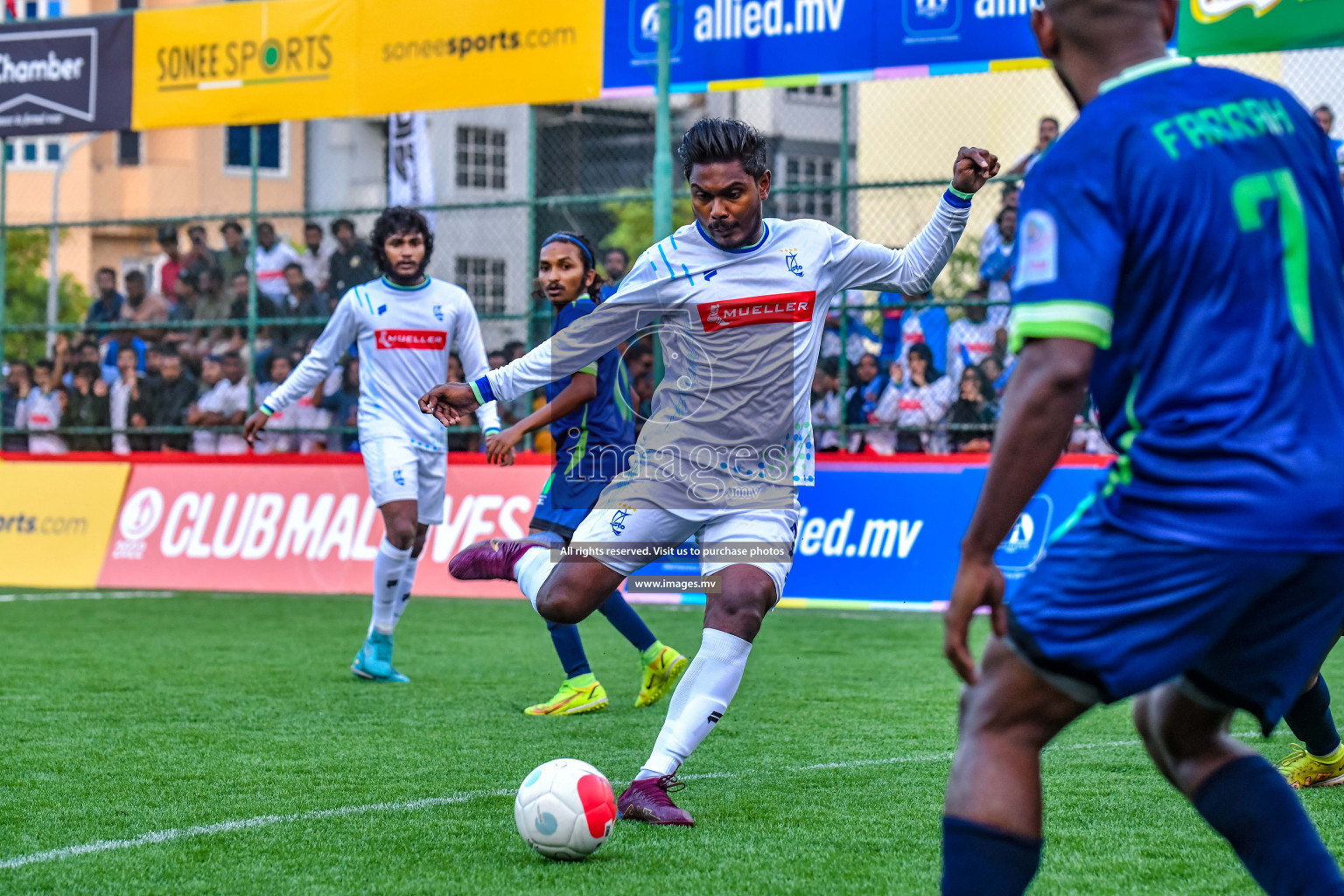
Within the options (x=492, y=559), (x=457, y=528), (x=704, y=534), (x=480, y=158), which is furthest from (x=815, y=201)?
(x=480, y=158)

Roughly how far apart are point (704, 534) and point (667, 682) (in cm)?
217

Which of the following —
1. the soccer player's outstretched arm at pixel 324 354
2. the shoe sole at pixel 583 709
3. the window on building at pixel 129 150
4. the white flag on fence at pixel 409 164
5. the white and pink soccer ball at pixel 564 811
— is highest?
the window on building at pixel 129 150

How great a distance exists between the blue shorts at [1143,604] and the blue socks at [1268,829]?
0.39m

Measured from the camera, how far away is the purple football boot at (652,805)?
4613 mm

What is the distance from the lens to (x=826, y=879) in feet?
13.0

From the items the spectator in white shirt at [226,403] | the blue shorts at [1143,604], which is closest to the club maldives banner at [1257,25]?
the spectator in white shirt at [226,403]

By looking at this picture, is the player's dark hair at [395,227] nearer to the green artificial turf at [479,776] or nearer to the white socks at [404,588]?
the white socks at [404,588]

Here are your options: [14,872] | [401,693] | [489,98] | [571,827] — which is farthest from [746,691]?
[489,98]

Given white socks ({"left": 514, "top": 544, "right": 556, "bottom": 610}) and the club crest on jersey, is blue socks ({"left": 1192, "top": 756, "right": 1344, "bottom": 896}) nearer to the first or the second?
the club crest on jersey

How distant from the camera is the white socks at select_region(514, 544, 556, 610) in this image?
646 centimetres

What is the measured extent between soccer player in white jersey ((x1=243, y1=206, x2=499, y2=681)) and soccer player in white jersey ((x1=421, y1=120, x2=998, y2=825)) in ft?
10.8

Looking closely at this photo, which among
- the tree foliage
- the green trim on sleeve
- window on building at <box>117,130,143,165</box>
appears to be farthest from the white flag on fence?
window on building at <box>117,130,143,165</box>

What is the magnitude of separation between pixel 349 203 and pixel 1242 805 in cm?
2927

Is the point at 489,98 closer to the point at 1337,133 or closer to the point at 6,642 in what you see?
the point at 6,642
